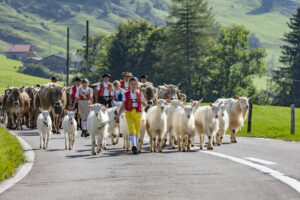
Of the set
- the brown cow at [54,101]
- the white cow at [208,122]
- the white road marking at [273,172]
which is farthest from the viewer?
the brown cow at [54,101]

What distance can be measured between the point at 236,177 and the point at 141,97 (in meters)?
6.25

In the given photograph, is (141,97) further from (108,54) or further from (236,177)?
(108,54)

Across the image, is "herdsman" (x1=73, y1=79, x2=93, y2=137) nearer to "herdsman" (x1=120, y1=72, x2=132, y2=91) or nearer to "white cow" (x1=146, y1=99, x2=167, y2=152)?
"herdsman" (x1=120, y1=72, x2=132, y2=91)

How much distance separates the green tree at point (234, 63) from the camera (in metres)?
96.4

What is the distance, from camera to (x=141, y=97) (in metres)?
16.6

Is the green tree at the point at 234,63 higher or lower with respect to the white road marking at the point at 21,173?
higher

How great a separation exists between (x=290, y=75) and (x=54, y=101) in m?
62.9

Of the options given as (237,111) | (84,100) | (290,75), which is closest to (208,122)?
(237,111)

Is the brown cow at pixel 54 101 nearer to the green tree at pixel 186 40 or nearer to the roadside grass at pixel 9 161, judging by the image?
the roadside grass at pixel 9 161

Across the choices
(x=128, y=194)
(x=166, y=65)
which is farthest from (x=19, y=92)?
(x=166, y=65)

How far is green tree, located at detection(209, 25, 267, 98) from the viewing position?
96.4 metres

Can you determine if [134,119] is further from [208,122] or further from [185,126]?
[208,122]

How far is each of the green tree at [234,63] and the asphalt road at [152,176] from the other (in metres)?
80.3

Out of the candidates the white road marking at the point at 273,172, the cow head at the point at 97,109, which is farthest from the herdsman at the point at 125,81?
the white road marking at the point at 273,172
